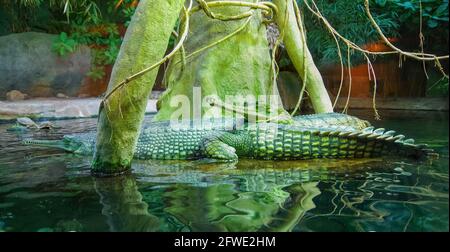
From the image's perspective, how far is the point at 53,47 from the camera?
1095cm

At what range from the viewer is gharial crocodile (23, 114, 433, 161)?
363 cm

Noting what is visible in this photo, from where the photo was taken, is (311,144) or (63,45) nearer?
(311,144)

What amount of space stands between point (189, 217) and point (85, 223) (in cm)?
49

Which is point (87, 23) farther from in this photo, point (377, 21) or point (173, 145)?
point (173, 145)

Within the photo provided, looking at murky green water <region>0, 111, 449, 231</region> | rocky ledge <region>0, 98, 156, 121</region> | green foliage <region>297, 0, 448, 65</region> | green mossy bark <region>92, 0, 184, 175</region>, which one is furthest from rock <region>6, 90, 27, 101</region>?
green mossy bark <region>92, 0, 184, 175</region>

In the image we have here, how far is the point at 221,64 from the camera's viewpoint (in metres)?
5.12

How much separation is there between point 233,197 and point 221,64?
286 cm

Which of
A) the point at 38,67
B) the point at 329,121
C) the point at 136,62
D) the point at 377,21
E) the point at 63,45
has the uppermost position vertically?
the point at 377,21

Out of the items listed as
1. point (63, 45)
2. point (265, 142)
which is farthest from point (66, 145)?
point (63, 45)

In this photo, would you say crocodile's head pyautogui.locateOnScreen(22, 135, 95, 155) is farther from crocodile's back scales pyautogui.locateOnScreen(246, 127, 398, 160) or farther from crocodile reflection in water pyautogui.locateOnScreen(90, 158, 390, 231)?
crocodile's back scales pyautogui.locateOnScreen(246, 127, 398, 160)

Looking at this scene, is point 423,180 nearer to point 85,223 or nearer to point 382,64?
point 85,223

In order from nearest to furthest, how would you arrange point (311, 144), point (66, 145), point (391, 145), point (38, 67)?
point (391, 145) → point (311, 144) → point (66, 145) → point (38, 67)

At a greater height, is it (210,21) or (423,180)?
(210,21)
